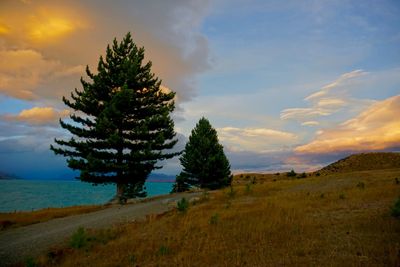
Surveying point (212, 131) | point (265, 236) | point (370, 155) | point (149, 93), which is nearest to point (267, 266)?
point (265, 236)

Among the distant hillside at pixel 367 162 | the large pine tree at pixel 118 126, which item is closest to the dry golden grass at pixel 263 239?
the large pine tree at pixel 118 126

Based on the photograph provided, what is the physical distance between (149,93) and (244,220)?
19894 millimetres

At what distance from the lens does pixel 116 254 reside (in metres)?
9.80

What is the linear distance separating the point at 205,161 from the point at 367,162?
23237 millimetres

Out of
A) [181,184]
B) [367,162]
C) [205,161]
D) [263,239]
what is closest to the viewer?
[263,239]

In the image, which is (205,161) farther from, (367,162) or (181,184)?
(367,162)

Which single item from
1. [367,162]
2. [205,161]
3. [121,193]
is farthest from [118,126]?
[367,162]

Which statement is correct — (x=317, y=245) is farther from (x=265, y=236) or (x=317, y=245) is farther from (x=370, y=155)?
(x=370, y=155)

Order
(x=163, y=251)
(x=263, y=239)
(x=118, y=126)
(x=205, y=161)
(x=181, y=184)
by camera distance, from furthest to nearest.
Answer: (x=181, y=184), (x=205, y=161), (x=118, y=126), (x=263, y=239), (x=163, y=251)

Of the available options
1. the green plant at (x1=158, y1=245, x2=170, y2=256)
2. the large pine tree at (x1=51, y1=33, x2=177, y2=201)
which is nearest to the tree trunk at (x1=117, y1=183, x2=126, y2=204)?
the large pine tree at (x1=51, y1=33, x2=177, y2=201)

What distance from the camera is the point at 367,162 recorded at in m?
45.9

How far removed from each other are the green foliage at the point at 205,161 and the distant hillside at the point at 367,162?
16342 mm

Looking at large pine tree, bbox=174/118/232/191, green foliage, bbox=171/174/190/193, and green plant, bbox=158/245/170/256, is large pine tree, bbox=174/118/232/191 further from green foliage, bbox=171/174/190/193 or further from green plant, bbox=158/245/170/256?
green plant, bbox=158/245/170/256

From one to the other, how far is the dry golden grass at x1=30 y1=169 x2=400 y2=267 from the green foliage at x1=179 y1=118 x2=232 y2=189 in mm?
25724
